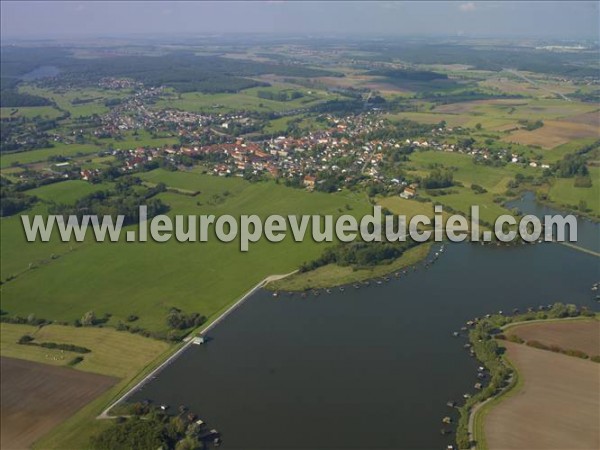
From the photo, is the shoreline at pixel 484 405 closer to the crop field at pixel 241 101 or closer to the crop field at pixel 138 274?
the crop field at pixel 138 274

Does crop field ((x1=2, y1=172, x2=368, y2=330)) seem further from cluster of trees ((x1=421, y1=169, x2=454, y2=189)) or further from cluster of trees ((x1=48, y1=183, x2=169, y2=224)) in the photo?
cluster of trees ((x1=421, y1=169, x2=454, y2=189))

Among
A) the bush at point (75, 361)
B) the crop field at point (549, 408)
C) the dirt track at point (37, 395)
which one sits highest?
the crop field at point (549, 408)

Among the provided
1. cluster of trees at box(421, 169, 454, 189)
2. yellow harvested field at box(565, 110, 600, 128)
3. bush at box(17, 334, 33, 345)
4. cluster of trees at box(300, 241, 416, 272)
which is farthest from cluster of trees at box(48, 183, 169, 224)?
yellow harvested field at box(565, 110, 600, 128)

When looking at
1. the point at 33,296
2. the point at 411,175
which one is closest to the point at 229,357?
the point at 33,296

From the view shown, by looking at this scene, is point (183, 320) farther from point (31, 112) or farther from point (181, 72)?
point (181, 72)

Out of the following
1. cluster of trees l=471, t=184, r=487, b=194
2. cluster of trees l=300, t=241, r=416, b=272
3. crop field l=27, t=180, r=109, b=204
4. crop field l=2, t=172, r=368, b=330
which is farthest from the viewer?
crop field l=27, t=180, r=109, b=204

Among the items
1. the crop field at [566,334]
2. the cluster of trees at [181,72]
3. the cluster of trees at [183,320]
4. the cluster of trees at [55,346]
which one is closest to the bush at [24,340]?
the cluster of trees at [55,346]
